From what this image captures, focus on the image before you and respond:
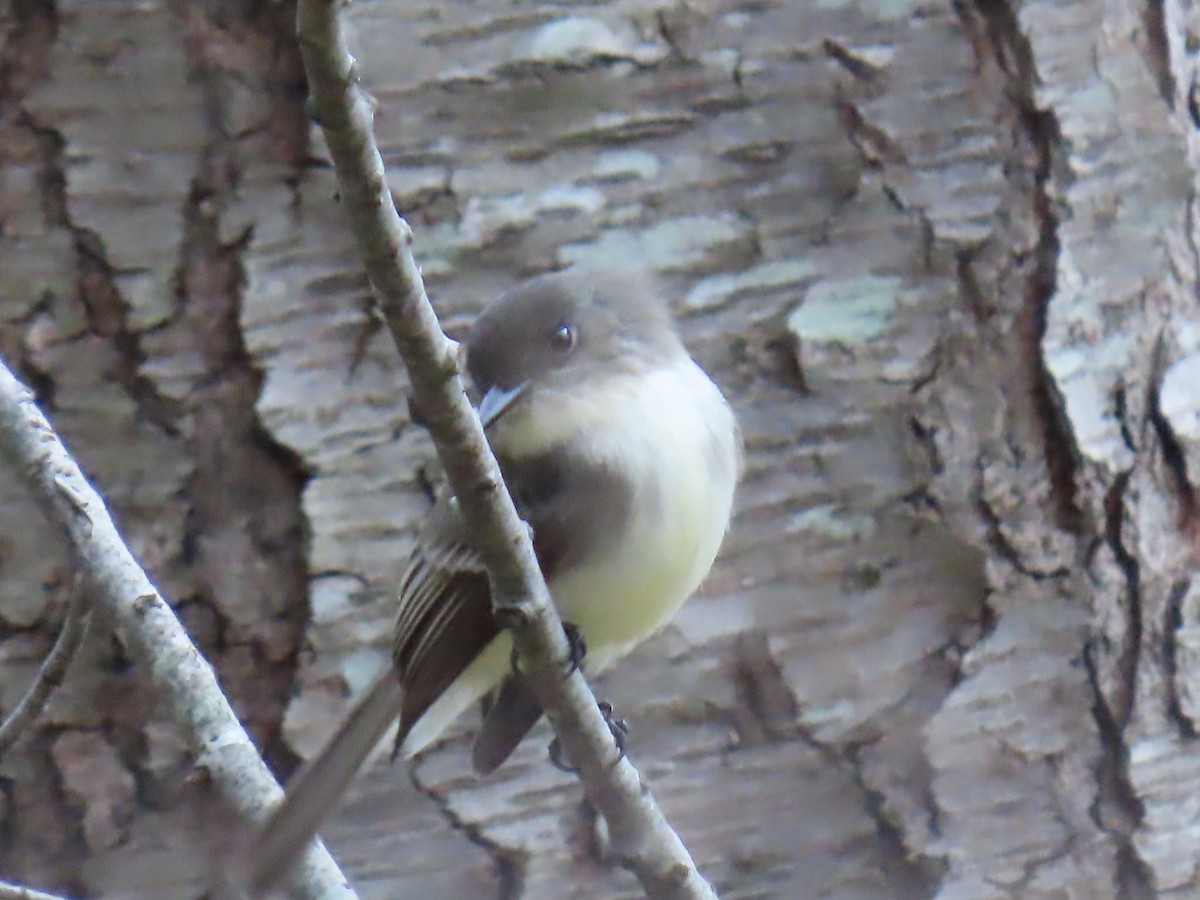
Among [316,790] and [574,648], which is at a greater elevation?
[574,648]

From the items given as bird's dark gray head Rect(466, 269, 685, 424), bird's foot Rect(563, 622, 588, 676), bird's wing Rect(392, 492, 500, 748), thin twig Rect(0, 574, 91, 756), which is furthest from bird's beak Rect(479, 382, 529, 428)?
thin twig Rect(0, 574, 91, 756)

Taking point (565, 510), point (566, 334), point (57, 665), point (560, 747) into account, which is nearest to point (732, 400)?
point (566, 334)

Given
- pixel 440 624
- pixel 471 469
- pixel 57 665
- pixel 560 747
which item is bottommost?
pixel 560 747

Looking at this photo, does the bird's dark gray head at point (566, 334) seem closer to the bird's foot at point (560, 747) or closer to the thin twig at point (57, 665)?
the bird's foot at point (560, 747)

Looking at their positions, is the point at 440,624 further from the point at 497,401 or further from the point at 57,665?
the point at 57,665

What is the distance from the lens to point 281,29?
97.1 inches

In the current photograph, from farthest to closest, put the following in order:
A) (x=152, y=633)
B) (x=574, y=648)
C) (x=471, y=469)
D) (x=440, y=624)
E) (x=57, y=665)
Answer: (x=440, y=624)
(x=574, y=648)
(x=57, y=665)
(x=152, y=633)
(x=471, y=469)

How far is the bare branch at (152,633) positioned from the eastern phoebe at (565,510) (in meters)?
0.44

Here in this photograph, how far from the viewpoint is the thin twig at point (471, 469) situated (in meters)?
1.09

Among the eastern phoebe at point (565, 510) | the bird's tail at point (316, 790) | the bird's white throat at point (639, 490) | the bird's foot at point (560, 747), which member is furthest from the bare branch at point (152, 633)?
the bird's foot at point (560, 747)

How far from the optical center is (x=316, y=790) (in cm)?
207

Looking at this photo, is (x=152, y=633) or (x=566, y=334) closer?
(x=152, y=633)

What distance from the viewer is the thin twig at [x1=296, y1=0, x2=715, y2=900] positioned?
1.09 meters

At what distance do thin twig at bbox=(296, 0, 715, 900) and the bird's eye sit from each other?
71cm
